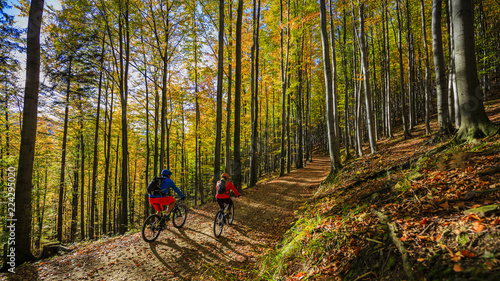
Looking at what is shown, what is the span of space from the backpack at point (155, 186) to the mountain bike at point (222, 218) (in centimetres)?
190

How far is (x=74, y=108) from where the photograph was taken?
1448 centimetres

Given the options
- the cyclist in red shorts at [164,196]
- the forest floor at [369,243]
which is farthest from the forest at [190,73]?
the cyclist in red shorts at [164,196]

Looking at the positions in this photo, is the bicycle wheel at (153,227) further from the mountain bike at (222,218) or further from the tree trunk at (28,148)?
the tree trunk at (28,148)

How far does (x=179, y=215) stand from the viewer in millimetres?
7281

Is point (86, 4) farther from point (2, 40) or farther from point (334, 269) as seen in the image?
point (334, 269)

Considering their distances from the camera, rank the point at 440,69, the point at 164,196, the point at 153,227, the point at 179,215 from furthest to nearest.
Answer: the point at 179,215 < the point at 440,69 < the point at 164,196 < the point at 153,227

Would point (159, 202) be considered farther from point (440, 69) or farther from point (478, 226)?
point (440, 69)

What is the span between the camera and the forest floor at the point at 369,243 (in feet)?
5.90

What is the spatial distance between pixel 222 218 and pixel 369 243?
4700 mm

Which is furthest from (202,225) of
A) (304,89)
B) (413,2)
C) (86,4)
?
(413,2)

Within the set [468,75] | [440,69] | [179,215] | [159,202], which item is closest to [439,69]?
[440,69]

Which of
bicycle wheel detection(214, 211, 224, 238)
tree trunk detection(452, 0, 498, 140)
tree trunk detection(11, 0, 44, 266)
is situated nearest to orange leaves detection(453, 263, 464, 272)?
tree trunk detection(452, 0, 498, 140)

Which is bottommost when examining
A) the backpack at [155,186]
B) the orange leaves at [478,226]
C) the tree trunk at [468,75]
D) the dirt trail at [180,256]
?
the dirt trail at [180,256]

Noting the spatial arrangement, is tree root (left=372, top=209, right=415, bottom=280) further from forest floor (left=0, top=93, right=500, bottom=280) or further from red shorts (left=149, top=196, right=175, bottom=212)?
red shorts (left=149, top=196, right=175, bottom=212)
